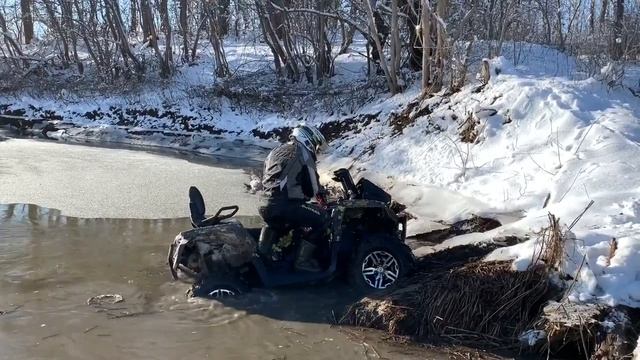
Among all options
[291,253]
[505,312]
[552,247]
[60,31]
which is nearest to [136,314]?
[291,253]

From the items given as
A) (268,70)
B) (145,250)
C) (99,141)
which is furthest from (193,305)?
(268,70)

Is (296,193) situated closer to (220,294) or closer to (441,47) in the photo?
(220,294)

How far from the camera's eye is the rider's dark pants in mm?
6059

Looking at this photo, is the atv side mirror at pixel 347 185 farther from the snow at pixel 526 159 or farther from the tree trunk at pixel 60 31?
the tree trunk at pixel 60 31

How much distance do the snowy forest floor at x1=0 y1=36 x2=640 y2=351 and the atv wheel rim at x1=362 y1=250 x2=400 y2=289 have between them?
1.01 meters

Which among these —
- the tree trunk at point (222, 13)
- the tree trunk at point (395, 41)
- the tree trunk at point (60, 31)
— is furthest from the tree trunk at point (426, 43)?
the tree trunk at point (60, 31)

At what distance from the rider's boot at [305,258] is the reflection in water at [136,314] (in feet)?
0.86

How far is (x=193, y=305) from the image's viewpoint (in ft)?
19.1

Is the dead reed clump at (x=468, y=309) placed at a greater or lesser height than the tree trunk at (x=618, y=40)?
lesser

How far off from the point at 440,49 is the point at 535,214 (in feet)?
22.6

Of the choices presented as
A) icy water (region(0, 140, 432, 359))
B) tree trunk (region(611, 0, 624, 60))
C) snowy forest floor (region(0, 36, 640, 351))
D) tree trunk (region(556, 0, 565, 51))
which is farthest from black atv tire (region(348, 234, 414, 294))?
tree trunk (region(556, 0, 565, 51))

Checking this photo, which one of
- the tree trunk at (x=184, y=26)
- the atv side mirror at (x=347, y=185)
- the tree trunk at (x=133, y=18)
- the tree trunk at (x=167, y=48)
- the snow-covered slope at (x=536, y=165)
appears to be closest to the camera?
the snow-covered slope at (x=536, y=165)

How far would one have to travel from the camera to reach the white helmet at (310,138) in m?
6.20

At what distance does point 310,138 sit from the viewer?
20.6 feet
